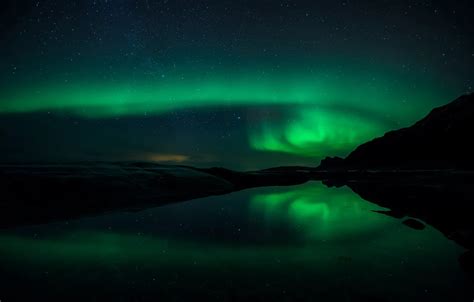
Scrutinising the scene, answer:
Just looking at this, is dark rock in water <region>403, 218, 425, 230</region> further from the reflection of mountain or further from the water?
the reflection of mountain

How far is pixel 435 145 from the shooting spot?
14500 centimetres

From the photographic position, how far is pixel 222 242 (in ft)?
28.2

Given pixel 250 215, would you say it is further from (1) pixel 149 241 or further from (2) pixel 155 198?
(2) pixel 155 198

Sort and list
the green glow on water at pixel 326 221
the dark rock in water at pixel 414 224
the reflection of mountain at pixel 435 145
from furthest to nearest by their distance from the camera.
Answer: the reflection of mountain at pixel 435 145
the dark rock in water at pixel 414 224
the green glow on water at pixel 326 221

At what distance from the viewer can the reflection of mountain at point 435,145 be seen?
413 feet

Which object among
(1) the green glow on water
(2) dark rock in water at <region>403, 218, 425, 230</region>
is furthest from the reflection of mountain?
(2) dark rock in water at <region>403, 218, 425, 230</region>

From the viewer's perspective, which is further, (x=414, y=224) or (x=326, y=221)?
(x=326, y=221)

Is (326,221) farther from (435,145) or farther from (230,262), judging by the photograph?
(435,145)

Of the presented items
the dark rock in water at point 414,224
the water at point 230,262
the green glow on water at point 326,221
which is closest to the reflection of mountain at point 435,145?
the green glow on water at point 326,221

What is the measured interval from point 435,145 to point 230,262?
170542mm

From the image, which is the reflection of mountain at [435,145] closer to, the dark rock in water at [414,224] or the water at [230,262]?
the dark rock in water at [414,224]

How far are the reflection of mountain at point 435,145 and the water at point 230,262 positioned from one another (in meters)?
122

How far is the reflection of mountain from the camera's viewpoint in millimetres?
125938

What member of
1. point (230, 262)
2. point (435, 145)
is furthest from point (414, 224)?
point (435, 145)
